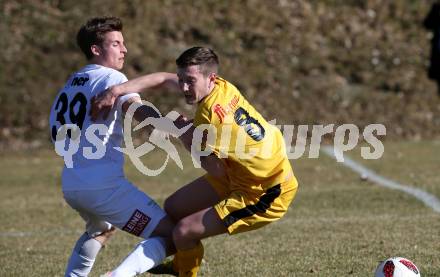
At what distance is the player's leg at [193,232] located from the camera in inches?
217

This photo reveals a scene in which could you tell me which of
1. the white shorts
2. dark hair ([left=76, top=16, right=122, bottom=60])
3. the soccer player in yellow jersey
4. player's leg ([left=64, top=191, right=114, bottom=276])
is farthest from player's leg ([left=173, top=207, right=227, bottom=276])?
dark hair ([left=76, top=16, right=122, bottom=60])

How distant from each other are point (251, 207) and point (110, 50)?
4.37ft

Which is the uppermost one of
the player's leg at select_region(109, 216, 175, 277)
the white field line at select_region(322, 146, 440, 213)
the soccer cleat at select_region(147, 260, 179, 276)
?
→ the player's leg at select_region(109, 216, 175, 277)

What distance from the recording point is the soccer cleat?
582 centimetres

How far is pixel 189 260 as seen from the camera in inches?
221

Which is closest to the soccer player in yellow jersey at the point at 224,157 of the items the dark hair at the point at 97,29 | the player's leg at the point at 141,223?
the player's leg at the point at 141,223

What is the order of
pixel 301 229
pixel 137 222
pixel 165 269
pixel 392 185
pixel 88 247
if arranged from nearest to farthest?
1. pixel 137 222
2. pixel 165 269
3. pixel 88 247
4. pixel 301 229
5. pixel 392 185

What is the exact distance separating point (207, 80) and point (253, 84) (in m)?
13.4

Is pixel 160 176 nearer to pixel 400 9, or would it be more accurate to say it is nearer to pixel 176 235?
pixel 176 235

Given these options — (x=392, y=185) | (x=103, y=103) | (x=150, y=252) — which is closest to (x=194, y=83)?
(x=103, y=103)

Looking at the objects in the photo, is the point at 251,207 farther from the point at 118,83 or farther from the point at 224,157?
the point at 118,83

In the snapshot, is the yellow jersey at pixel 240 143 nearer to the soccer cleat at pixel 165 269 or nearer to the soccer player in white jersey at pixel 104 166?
the soccer player in white jersey at pixel 104 166

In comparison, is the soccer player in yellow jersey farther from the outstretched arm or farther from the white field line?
the white field line

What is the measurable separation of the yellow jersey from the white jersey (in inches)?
20.0
